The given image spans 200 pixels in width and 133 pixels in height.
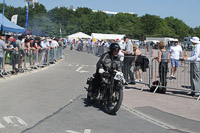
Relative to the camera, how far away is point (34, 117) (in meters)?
6.68

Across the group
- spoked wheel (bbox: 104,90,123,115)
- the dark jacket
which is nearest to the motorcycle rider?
the dark jacket

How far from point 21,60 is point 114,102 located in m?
8.45

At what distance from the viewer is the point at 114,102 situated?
734 cm

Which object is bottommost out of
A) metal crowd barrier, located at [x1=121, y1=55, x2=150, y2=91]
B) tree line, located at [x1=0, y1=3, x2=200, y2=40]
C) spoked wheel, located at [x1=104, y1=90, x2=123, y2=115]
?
spoked wheel, located at [x1=104, y1=90, x2=123, y2=115]

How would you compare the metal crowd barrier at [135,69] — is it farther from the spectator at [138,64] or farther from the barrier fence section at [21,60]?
the barrier fence section at [21,60]

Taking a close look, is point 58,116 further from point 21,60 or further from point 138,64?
point 21,60

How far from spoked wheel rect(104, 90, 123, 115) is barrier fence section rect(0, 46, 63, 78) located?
22.4 ft

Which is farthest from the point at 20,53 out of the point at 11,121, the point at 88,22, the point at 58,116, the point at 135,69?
the point at 88,22

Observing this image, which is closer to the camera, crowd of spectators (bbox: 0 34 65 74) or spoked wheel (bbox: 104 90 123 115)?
spoked wheel (bbox: 104 90 123 115)

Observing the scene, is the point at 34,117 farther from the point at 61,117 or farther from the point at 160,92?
the point at 160,92

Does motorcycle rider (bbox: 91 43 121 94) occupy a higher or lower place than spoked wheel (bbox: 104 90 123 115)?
higher

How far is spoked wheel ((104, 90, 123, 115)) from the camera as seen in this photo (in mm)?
6961

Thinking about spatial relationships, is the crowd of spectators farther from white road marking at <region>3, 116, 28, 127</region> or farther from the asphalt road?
white road marking at <region>3, 116, 28, 127</region>

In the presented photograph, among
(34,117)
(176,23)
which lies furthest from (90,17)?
(34,117)
